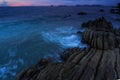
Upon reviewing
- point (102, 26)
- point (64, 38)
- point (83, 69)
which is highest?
point (102, 26)

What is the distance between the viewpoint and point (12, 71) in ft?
39.9

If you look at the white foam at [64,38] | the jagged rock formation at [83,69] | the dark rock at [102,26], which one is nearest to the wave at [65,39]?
the white foam at [64,38]

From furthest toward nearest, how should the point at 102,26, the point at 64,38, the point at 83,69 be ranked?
the point at 102,26 < the point at 64,38 < the point at 83,69

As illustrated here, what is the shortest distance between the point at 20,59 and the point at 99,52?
7.10 m

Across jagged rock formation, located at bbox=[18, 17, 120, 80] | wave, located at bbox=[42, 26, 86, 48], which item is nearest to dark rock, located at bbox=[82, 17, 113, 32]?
wave, located at bbox=[42, 26, 86, 48]

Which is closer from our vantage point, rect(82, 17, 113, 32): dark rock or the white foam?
the white foam

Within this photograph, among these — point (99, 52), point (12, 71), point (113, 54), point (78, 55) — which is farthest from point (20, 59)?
point (113, 54)

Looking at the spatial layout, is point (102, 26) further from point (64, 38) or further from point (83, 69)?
point (83, 69)

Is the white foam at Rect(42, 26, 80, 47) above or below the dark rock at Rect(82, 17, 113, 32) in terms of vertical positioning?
below

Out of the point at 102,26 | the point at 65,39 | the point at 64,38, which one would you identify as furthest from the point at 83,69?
the point at 102,26

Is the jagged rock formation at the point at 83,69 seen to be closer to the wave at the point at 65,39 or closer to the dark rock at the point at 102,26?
the wave at the point at 65,39

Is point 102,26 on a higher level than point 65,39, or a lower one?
higher

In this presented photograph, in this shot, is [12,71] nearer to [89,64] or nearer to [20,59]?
[20,59]

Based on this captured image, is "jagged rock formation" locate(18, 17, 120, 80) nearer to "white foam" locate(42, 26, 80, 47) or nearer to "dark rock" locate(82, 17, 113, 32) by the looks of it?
"white foam" locate(42, 26, 80, 47)
